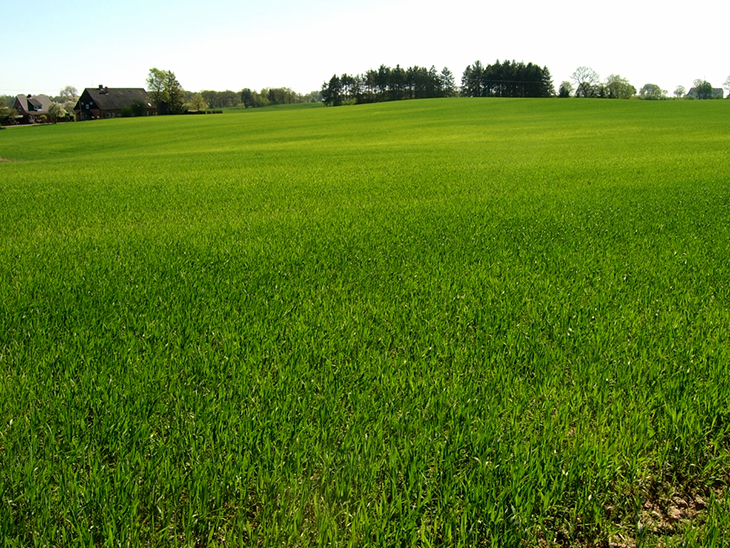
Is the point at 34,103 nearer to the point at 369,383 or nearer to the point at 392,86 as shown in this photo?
the point at 392,86

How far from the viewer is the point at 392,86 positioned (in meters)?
134

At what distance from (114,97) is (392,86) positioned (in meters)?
67.0

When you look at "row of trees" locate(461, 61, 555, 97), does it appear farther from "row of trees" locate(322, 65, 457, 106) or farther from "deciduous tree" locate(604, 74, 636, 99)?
"deciduous tree" locate(604, 74, 636, 99)

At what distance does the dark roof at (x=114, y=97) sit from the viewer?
377 feet

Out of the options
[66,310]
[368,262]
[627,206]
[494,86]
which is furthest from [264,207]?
[494,86]

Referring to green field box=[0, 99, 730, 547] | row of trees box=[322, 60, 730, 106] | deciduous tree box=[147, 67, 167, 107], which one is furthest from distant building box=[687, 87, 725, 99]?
green field box=[0, 99, 730, 547]

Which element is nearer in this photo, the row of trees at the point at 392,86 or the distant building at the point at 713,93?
the row of trees at the point at 392,86

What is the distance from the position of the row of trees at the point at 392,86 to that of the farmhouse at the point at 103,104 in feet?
149

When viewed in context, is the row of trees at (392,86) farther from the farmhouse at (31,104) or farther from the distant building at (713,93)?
the distant building at (713,93)

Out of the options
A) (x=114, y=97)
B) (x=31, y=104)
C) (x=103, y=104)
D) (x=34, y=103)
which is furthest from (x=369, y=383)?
(x=34, y=103)

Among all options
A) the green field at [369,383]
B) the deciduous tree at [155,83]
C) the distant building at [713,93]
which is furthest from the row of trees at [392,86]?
the green field at [369,383]

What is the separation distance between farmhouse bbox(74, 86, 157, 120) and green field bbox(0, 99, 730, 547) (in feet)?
397

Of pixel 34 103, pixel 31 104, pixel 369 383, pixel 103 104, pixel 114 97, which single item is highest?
pixel 34 103

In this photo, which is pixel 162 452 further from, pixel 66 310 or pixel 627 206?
pixel 627 206
